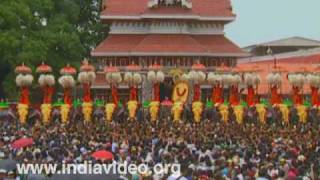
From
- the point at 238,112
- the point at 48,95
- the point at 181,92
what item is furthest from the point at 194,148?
the point at 181,92

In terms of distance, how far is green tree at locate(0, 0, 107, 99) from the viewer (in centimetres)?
4456

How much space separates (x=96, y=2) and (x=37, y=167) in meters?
40.8

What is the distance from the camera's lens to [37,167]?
1677 cm

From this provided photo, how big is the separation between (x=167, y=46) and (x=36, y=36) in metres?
7.08

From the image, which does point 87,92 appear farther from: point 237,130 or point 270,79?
point 237,130

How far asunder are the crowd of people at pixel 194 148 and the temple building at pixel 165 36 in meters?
17.0

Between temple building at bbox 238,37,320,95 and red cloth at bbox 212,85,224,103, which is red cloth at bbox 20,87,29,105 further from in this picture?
temple building at bbox 238,37,320,95

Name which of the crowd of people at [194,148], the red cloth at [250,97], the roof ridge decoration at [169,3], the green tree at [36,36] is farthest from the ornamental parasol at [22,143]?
the roof ridge decoration at [169,3]

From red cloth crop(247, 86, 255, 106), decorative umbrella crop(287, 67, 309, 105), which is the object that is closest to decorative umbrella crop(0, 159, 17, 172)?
red cloth crop(247, 86, 255, 106)

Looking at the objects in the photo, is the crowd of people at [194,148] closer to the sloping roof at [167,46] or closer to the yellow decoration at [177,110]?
the yellow decoration at [177,110]

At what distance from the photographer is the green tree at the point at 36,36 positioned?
44562 mm

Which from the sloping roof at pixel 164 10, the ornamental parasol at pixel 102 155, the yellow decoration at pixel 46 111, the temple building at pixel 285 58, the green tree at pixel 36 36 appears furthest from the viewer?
the sloping roof at pixel 164 10

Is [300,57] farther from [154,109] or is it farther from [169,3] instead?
[154,109]

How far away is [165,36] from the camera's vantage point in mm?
47156
